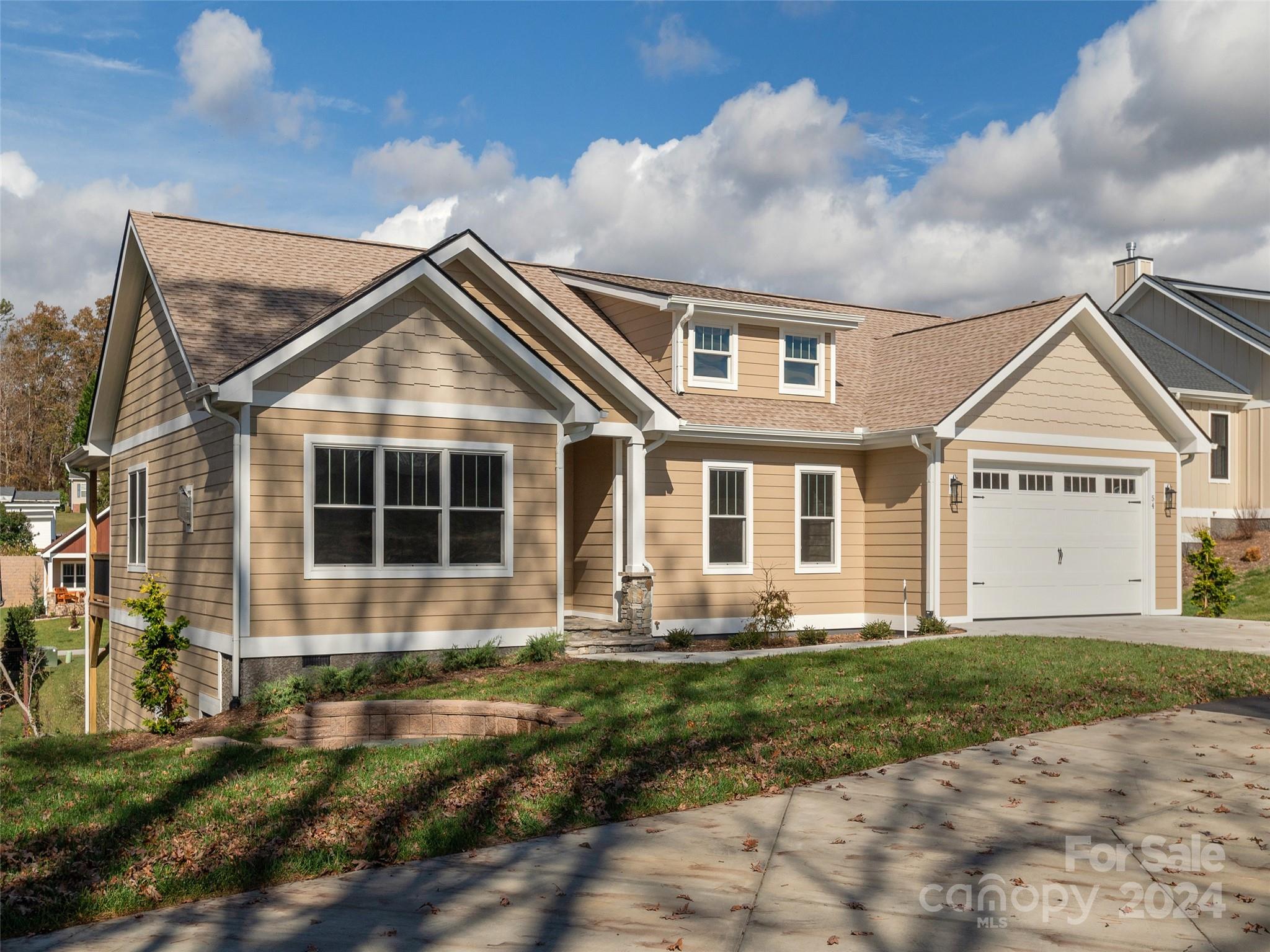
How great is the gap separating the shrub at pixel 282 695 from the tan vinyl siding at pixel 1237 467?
23.4 m

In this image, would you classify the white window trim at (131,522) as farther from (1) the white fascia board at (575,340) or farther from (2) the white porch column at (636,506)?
(2) the white porch column at (636,506)

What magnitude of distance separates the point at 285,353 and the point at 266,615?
2982 mm

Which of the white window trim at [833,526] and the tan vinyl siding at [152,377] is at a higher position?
the tan vinyl siding at [152,377]

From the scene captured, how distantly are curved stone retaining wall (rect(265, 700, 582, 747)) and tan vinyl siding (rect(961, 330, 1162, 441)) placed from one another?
10349 mm

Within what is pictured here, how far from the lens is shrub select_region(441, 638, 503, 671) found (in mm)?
14062

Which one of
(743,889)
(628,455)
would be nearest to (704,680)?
(628,455)

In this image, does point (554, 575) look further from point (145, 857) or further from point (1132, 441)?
point (1132, 441)

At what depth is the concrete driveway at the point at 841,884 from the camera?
5.21 metres

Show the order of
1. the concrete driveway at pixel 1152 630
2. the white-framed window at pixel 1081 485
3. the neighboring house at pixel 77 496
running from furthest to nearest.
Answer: the neighboring house at pixel 77 496 < the white-framed window at pixel 1081 485 < the concrete driveway at pixel 1152 630

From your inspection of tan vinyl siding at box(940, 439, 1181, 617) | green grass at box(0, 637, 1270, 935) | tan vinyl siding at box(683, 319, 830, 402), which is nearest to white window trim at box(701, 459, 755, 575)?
tan vinyl siding at box(683, 319, 830, 402)

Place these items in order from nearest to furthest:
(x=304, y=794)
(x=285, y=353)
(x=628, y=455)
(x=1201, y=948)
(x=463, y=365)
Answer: (x=1201, y=948) → (x=304, y=794) → (x=285, y=353) → (x=463, y=365) → (x=628, y=455)

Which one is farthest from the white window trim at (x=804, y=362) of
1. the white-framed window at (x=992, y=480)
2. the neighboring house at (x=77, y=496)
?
the neighboring house at (x=77, y=496)

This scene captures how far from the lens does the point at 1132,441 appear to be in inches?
785

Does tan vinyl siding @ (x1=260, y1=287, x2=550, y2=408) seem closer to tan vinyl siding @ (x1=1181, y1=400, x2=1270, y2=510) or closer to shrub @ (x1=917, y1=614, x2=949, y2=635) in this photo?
shrub @ (x1=917, y1=614, x2=949, y2=635)
